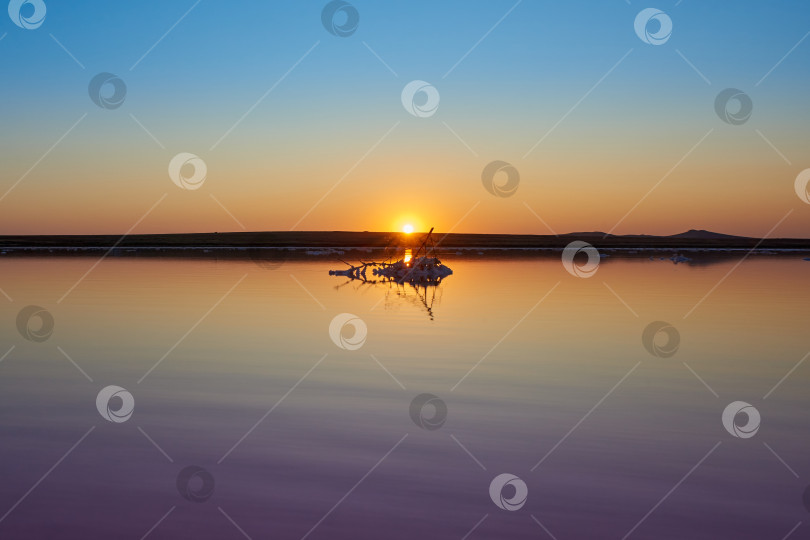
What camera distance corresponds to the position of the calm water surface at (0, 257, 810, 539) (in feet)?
23.5

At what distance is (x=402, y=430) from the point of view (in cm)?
997

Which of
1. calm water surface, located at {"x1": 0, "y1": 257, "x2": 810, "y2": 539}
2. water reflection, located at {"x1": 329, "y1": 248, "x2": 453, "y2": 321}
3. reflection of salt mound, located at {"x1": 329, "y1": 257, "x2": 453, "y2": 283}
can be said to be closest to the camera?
calm water surface, located at {"x1": 0, "y1": 257, "x2": 810, "y2": 539}

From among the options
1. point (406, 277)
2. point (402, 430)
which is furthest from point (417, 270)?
point (402, 430)

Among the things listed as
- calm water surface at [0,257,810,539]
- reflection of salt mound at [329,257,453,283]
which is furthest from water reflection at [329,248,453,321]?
calm water surface at [0,257,810,539]

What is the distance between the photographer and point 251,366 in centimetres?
1434

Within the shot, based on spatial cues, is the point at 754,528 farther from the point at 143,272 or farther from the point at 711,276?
the point at 143,272

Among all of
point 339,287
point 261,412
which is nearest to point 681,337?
point 261,412

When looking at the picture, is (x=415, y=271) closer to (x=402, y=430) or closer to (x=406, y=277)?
(x=406, y=277)

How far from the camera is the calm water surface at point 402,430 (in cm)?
715

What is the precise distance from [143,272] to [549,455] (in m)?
37.7

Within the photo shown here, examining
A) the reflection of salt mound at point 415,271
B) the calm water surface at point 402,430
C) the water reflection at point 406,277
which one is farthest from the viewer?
the reflection of salt mound at point 415,271

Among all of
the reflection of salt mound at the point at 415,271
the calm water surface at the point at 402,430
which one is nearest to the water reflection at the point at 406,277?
the reflection of salt mound at the point at 415,271

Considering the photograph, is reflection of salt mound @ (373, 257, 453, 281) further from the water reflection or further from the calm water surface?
the calm water surface

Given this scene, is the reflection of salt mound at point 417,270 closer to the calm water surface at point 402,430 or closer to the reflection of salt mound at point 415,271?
the reflection of salt mound at point 415,271
